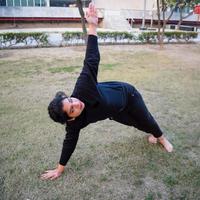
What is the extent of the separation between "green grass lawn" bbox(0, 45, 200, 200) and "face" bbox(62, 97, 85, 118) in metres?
0.84

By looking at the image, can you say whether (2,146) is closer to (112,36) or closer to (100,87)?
(100,87)

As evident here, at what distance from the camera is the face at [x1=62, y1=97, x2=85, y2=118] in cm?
262

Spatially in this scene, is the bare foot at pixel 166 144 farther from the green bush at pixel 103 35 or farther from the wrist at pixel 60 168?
the green bush at pixel 103 35

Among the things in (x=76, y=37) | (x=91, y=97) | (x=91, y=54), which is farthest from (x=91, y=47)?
(x=76, y=37)

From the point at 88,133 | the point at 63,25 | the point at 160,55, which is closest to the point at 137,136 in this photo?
the point at 88,133

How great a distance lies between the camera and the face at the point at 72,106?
2.62 metres

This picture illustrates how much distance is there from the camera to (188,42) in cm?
1673

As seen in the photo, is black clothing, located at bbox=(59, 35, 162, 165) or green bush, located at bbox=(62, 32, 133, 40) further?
green bush, located at bbox=(62, 32, 133, 40)

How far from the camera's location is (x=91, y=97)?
9.34 ft

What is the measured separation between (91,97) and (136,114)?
2.47 feet

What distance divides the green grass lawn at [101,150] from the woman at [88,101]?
0.98 feet

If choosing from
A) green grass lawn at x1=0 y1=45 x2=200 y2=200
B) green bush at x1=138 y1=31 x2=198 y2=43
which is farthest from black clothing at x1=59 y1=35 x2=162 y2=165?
green bush at x1=138 y1=31 x2=198 y2=43

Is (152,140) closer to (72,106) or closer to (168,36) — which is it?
(72,106)

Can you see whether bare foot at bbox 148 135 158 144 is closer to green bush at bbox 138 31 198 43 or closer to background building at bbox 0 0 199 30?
green bush at bbox 138 31 198 43
